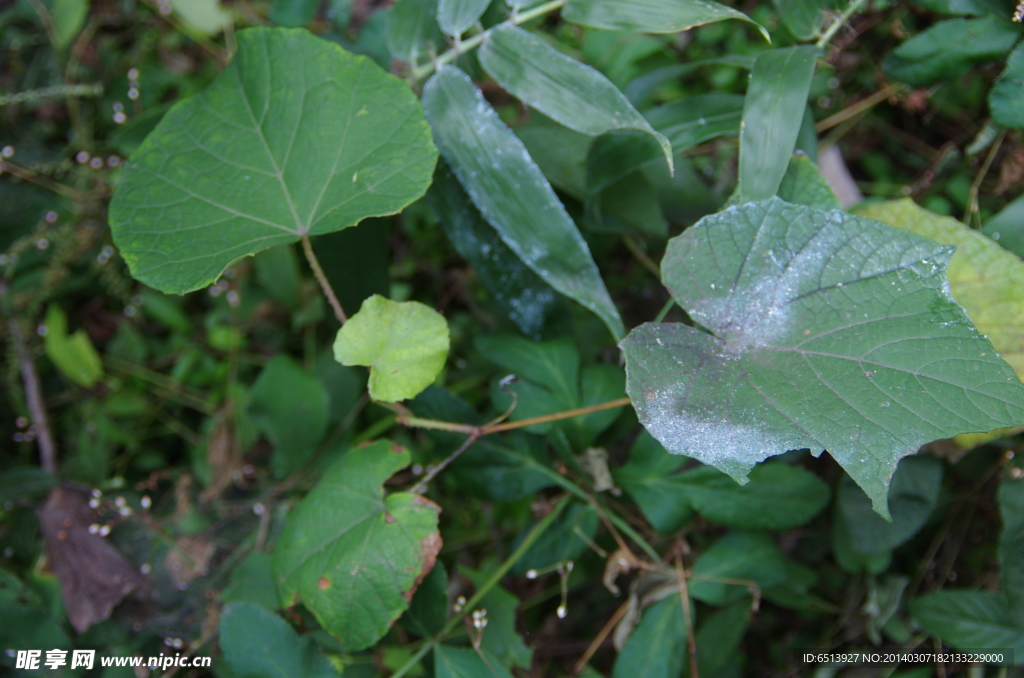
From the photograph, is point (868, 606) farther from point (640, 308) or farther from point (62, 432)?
point (62, 432)

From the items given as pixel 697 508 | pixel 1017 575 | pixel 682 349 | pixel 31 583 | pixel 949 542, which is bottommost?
pixel 31 583

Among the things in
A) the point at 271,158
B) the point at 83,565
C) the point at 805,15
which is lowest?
the point at 83,565

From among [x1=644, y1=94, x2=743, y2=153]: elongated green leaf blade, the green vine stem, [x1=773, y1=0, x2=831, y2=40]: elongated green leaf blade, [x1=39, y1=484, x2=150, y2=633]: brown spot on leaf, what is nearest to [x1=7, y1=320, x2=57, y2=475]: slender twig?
[x1=39, y1=484, x2=150, y2=633]: brown spot on leaf

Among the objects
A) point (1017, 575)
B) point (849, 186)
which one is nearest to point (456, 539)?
point (1017, 575)

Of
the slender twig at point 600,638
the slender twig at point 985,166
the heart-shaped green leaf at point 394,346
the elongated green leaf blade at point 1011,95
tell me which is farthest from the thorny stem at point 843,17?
the slender twig at point 600,638

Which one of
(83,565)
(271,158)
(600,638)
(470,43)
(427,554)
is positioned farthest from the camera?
(83,565)

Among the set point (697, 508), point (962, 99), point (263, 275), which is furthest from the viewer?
point (263, 275)

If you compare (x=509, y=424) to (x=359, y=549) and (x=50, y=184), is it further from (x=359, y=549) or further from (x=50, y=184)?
(x=50, y=184)

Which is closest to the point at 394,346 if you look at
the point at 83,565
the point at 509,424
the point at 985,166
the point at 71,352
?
the point at 509,424
